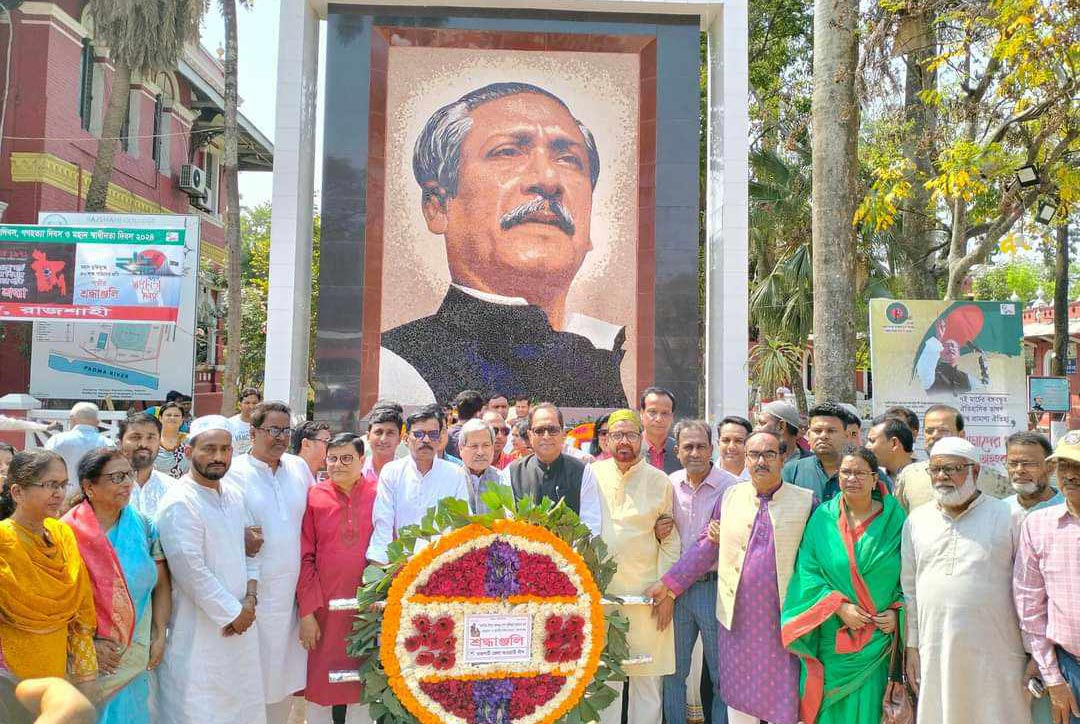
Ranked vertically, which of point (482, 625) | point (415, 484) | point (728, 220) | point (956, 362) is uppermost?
point (728, 220)

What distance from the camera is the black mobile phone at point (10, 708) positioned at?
2.02m

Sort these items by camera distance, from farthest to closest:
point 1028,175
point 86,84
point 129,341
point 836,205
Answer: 1. point 86,84
2. point 129,341
3. point 1028,175
4. point 836,205

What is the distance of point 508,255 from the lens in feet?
34.0

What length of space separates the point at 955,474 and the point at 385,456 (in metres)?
3.04

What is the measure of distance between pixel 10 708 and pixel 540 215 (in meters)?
8.82

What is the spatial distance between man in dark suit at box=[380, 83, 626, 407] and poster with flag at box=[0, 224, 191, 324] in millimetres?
5196

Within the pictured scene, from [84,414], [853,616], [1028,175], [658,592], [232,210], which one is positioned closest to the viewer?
[853,616]

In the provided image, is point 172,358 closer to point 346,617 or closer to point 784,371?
point 784,371

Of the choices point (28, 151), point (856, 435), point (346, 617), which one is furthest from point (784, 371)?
point (28, 151)

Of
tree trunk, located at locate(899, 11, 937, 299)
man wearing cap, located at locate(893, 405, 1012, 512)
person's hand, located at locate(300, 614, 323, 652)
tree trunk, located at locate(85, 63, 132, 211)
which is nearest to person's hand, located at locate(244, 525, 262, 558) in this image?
person's hand, located at locate(300, 614, 323, 652)

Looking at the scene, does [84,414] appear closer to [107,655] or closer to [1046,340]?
[107,655]

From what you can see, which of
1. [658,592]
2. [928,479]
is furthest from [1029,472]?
[658,592]

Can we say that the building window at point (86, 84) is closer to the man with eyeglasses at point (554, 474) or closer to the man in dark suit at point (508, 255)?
the man in dark suit at point (508, 255)

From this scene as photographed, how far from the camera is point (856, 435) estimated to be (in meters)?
4.88
